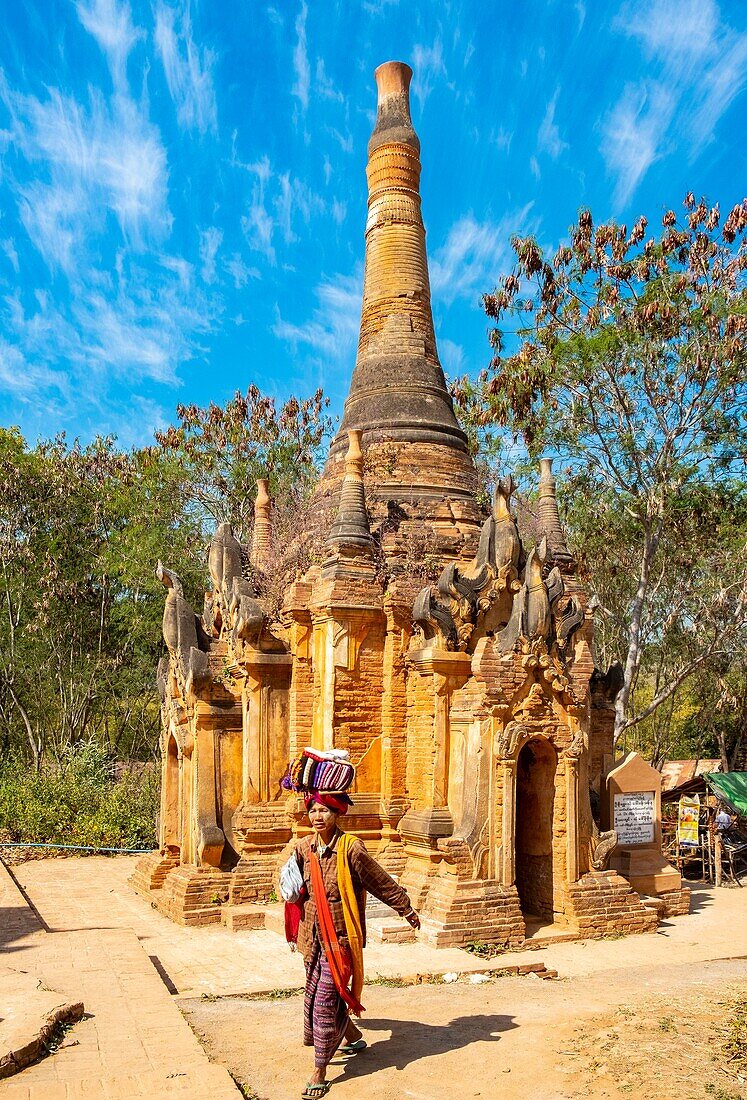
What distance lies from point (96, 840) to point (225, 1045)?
12.7 meters

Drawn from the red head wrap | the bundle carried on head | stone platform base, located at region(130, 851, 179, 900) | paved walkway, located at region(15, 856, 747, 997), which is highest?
the bundle carried on head

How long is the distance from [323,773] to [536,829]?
6.54 metres

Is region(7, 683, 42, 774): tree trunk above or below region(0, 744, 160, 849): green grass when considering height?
above

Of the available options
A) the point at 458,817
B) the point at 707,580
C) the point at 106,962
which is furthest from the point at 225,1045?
the point at 707,580

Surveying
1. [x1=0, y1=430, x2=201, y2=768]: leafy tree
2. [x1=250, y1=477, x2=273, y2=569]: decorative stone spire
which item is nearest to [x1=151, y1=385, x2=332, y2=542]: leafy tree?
[x1=0, y1=430, x2=201, y2=768]: leafy tree

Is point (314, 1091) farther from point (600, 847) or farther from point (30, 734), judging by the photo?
point (30, 734)

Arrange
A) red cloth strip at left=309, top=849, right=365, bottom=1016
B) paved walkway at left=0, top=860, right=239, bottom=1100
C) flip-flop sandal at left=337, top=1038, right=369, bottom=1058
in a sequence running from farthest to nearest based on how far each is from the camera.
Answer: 1. flip-flop sandal at left=337, top=1038, right=369, bottom=1058
2. red cloth strip at left=309, top=849, right=365, bottom=1016
3. paved walkway at left=0, top=860, right=239, bottom=1100

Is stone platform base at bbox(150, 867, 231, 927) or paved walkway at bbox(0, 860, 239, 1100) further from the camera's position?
stone platform base at bbox(150, 867, 231, 927)

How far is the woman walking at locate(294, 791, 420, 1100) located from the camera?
6.08 meters

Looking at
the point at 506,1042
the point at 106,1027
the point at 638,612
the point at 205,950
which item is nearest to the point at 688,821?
the point at 638,612

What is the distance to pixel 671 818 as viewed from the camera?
18844 millimetres

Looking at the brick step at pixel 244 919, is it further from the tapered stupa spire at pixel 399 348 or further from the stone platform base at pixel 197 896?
the tapered stupa spire at pixel 399 348

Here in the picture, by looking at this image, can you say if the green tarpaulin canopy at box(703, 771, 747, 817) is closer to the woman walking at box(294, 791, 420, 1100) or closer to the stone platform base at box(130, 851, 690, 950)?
the stone platform base at box(130, 851, 690, 950)

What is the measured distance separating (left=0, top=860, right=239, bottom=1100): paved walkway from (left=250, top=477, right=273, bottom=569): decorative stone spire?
25.1 ft
